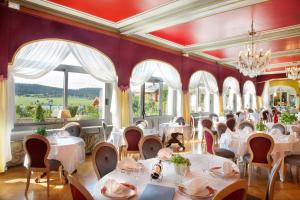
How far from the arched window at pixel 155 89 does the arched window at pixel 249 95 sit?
786cm

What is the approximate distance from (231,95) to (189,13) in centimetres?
1047

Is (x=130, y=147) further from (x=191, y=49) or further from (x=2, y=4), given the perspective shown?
(x=191, y=49)

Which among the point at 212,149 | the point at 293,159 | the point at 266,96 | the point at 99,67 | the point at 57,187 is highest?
the point at 99,67

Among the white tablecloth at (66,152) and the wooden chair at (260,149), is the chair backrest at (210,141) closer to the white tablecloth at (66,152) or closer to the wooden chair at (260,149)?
the wooden chair at (260,149)

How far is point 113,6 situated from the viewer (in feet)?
15.8

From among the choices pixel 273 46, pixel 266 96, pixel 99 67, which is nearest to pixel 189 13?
pixel 99 67

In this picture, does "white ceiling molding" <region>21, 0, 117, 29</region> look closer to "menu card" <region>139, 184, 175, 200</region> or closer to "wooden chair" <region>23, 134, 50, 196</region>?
"wooden chair" <region>23, 134, 50, 196</region>

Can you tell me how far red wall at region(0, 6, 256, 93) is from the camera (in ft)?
14.9

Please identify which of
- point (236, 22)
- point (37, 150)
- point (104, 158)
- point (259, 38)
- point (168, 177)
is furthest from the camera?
point (259, 38)

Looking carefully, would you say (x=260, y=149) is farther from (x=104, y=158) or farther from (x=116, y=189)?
(x=116, y=189)

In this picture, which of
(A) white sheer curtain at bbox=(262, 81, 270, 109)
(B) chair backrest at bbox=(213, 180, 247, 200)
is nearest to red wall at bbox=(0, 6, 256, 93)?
(B) chair backrest at bbox=(213, 180, 247, 200)

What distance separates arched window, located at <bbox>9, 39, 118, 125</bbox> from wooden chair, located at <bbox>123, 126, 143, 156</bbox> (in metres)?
1.33

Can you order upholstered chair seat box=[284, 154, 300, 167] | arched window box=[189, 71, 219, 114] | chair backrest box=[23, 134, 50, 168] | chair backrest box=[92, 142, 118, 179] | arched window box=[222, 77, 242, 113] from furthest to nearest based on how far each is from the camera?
arched window box=[222, 77, 242, 113]
arched window box=[189, 71, 219, 114]
upholstered chair seat box=[284, 154, 300, 167]
chair backrest box=[23, 134, 50, 168]
chair backrest box=[92, 142, 118, 179]

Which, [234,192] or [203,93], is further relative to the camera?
[203,93]
